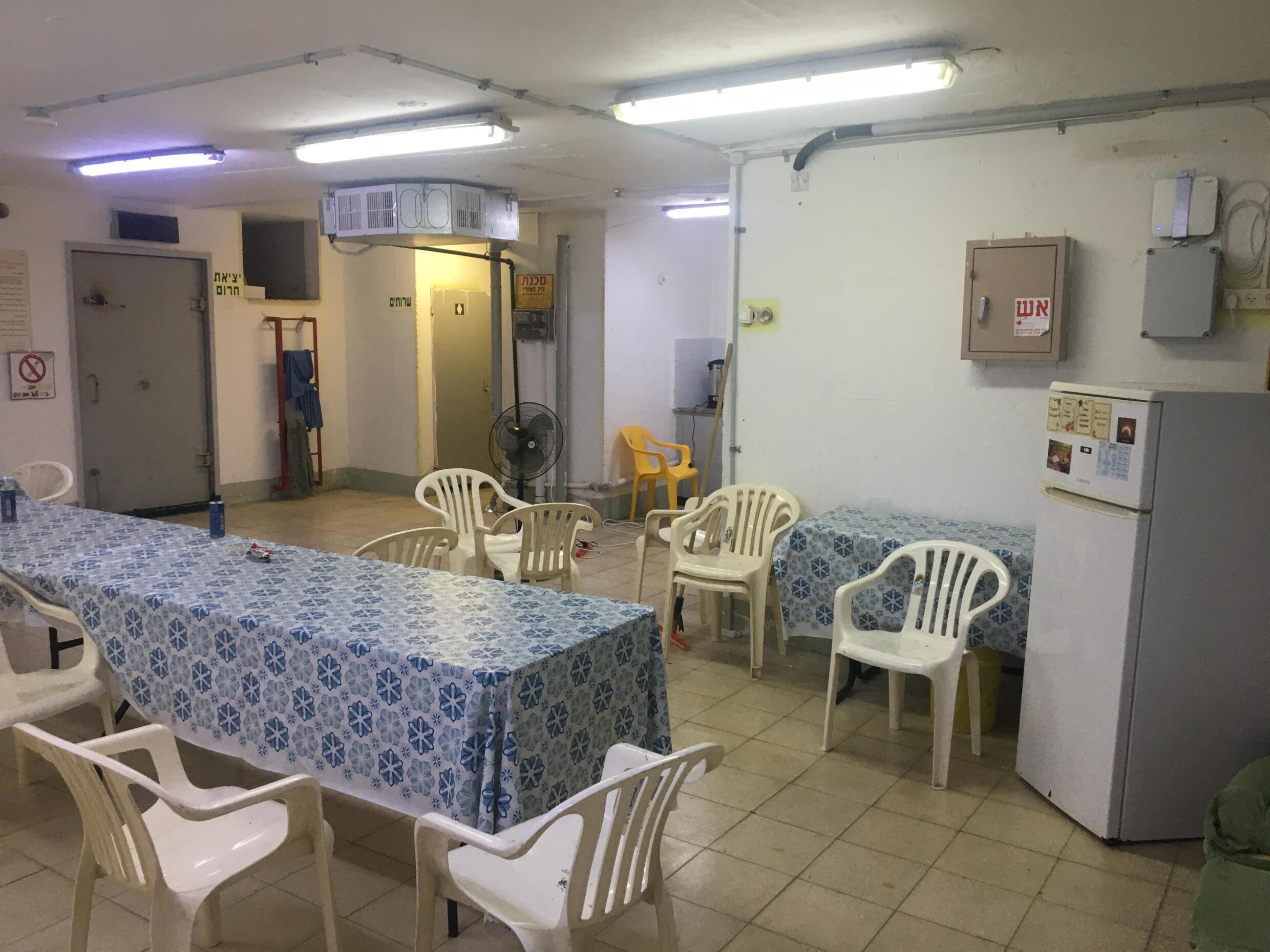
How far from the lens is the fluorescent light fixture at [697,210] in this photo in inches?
296

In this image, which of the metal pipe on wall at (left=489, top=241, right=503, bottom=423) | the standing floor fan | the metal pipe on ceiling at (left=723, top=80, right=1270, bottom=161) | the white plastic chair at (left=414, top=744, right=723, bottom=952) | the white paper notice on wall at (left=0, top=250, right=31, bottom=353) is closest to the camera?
the white plastic chair at (left=414, top=744, right=723, bottom=952)

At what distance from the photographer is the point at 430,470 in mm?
9320

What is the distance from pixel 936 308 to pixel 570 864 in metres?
3.31

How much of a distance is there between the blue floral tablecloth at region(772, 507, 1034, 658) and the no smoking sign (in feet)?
19.2

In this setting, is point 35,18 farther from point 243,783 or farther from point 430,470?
point 430,470

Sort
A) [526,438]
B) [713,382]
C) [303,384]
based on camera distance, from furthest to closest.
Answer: [713,382]
[303,384]
[526,438]

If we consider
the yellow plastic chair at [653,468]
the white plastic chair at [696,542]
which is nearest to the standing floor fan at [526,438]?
the yellow plastic chair at [653,468]

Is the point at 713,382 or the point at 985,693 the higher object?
the point at 713,382

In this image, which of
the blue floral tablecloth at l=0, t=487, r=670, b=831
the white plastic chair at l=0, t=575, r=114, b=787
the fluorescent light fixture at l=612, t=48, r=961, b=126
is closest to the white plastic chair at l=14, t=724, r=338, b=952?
the blue floral tablecloth at l=0, t=487, r=670, b=831

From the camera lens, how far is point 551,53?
344 cm

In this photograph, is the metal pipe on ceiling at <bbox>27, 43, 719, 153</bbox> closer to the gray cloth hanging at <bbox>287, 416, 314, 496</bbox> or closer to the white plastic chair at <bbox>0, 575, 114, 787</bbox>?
the white plastic chair at <bbox>0, 575, 114, 787</bbox>

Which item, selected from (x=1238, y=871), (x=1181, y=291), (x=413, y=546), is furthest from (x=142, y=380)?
(x=1238, y=871)

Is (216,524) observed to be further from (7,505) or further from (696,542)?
(696,542)

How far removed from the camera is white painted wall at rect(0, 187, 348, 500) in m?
7.30
